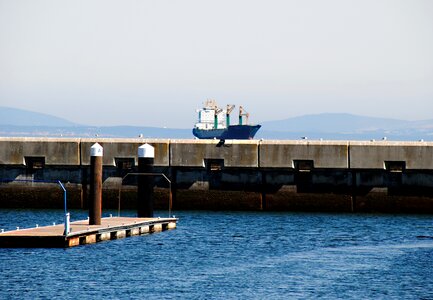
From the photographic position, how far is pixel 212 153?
61312mm

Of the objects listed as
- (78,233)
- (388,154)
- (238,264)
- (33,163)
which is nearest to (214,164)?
(388,154)

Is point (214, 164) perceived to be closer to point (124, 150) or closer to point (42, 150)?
point (124, 150)

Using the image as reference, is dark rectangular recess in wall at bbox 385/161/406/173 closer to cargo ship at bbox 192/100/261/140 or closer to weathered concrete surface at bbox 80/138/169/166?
weathered concrete surface at bbox 80/138/169/166

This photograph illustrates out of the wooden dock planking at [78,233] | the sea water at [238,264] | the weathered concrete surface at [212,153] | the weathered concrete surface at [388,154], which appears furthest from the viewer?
the weathered concrete surface at [212,153]

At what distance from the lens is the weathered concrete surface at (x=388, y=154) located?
5950 centimetres

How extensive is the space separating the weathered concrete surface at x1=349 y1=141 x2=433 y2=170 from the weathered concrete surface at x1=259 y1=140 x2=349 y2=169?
639 mm

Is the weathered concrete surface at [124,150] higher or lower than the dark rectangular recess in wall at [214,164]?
higher

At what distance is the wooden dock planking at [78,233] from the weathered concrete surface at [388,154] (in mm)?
12201

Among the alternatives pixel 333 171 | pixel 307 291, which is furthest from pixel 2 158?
pixel 307 291

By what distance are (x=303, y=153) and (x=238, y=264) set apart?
1837 cm

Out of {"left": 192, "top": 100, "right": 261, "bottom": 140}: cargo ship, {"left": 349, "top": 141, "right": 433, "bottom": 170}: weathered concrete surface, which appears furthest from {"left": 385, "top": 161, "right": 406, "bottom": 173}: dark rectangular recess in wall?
{"left": 192, "top": 100, "right": 261, "bottom": 140}: cargo ship

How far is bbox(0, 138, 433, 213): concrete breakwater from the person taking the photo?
5991 centimetres

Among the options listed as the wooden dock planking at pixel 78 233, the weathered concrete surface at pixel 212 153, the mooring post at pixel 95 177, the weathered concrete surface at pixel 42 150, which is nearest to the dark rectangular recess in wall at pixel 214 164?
the weathered concrete surface at pixel 212 153

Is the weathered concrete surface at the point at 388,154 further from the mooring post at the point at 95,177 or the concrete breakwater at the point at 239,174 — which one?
the mooring post at the point at 95,177
